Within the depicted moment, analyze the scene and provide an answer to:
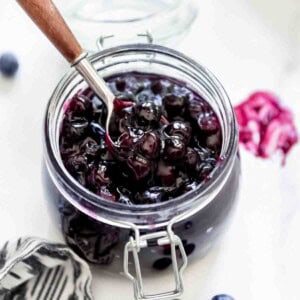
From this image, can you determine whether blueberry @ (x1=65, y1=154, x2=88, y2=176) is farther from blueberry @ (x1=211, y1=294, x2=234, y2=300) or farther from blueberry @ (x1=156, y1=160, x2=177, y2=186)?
blueberry @ (x1=211, y1=294, x2=234, y2=300)

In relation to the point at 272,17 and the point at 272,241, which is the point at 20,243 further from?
the point at 272,17

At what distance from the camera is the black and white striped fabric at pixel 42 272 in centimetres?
72

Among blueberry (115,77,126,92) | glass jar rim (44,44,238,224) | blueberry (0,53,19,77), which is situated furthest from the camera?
blueberry (0,53,19,77)

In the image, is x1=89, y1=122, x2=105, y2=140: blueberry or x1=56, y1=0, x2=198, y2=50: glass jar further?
x1=56, y1=0, x2=198, y2=50: glass jar

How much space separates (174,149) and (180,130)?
0.08 ft

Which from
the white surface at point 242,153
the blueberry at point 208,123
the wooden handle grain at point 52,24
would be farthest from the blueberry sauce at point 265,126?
the wooden handle grain at point 52,24

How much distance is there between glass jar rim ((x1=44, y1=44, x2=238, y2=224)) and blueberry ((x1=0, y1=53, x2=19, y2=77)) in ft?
0.49

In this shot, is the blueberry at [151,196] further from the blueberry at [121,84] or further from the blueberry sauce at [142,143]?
the blueberry at [121,84]

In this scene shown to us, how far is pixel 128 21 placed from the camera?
2.86ft

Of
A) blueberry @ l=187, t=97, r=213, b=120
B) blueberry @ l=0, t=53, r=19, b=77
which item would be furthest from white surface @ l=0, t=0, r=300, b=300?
blueberry @ l=187, t=97, r=213, b=120

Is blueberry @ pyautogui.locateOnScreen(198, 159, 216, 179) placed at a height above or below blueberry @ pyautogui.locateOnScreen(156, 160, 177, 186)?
below

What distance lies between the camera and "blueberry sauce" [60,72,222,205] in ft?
2.23

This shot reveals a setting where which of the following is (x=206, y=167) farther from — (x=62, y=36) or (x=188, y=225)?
(x=62, y=36)

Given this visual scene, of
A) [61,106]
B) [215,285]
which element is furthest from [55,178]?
[215,285]
